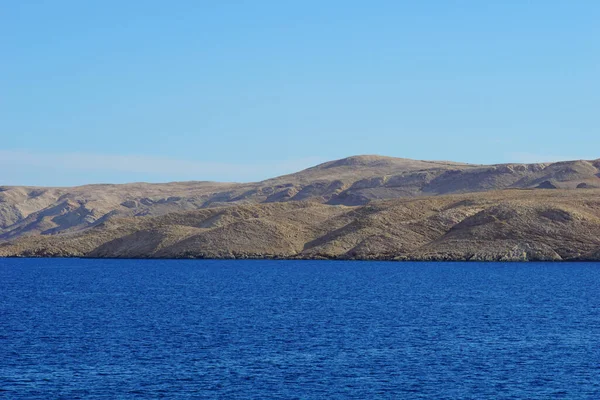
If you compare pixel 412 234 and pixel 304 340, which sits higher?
pixel 412 234

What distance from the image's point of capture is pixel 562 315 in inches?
3054

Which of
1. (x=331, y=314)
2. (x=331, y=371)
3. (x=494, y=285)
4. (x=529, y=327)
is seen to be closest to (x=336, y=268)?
(x=494, y=285)

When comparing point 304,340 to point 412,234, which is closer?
point 304,340

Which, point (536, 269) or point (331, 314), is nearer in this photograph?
point (331, 314)

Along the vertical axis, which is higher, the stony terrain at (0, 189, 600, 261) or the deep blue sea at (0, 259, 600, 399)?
the stony terrain at (0, 189, 600, 261)

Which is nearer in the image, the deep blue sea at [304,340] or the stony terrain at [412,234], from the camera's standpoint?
the deep blue sea at [304,340]

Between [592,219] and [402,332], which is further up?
[592,219]

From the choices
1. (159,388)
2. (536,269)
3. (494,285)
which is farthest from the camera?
(536,269)

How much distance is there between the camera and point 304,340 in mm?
62156

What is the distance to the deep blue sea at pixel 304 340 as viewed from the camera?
47.3 meters

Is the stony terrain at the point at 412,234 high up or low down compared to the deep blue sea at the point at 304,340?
up

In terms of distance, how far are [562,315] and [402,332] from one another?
17695 mm

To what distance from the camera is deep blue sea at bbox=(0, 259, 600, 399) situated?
155 feet

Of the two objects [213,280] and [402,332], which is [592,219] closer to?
[213,280]
